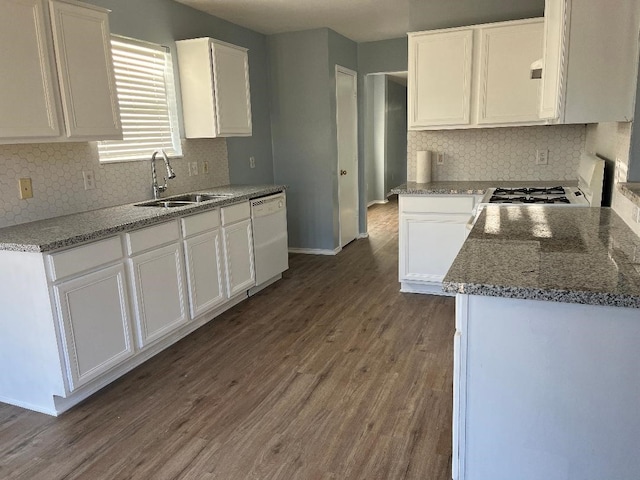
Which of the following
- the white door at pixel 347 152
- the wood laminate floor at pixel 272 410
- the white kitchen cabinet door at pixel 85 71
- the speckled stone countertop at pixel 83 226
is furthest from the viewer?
the white door at pixel 347 152

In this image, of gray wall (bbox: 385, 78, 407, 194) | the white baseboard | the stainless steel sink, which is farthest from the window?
gray wall (bbox: 385, 78, 407, 194)

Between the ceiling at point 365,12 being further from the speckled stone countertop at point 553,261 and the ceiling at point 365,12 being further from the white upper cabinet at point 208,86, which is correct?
the speckled stone countertop at point 553,261

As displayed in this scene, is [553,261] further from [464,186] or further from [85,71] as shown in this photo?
[85,71]

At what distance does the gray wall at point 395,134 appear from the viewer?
31.1ft

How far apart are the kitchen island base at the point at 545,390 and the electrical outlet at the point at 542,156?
2965mm

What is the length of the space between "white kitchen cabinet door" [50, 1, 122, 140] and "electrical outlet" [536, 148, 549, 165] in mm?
3288

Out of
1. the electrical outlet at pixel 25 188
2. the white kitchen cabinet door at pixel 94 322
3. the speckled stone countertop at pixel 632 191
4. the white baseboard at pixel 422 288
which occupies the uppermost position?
the electrical outlet at pixel 25 188

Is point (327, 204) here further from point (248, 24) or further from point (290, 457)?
point (290, 457)

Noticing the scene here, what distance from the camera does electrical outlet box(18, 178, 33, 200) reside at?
9.19 ft

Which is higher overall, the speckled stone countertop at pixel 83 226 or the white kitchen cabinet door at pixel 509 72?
the white kitchen cabinet door at pixel 509 72

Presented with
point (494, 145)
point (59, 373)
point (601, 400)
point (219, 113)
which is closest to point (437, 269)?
point (494, 145)

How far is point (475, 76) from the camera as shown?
382 cm

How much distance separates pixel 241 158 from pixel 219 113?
0.97 metres

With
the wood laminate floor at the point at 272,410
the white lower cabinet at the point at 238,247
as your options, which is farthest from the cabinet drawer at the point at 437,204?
the white lower cabinet at the point at 238,247
